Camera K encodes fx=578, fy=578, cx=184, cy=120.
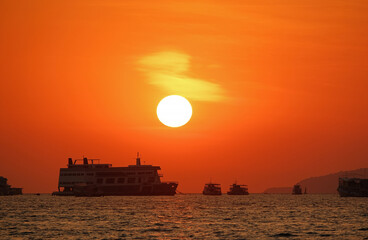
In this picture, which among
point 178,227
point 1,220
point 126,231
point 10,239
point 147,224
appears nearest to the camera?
point 10,239

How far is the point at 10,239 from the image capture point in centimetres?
6712

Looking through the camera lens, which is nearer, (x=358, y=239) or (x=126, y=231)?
(x=358, y=239)

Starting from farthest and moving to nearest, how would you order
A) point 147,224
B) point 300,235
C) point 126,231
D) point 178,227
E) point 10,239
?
point 147,224 → point 178,227 → point 126,231 → point 300,235 → point 10,239

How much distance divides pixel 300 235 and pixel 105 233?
2469 cm

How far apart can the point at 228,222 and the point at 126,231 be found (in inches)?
869

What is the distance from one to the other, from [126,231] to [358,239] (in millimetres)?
29599

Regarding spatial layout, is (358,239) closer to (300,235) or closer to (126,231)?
(300,235)

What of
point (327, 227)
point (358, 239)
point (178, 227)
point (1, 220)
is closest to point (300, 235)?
point (358, 239)

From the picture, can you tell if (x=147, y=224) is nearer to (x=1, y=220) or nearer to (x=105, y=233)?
(x=105, y=233)

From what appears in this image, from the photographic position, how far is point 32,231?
251 ft

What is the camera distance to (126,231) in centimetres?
7700

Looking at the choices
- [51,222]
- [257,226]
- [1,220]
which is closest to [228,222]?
[257,226]

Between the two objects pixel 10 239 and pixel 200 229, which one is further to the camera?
pixel 200 229

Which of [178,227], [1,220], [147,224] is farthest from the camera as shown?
[1,220]
